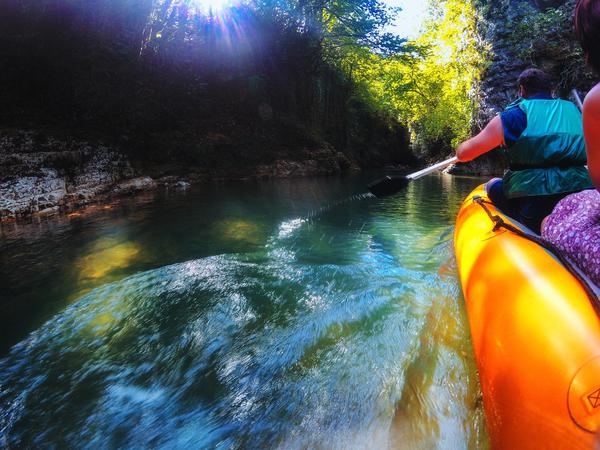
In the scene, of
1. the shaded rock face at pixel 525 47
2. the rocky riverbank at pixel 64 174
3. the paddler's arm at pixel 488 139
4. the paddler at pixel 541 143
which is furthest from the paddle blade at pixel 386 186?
the shaded rock face at pixel 525 47

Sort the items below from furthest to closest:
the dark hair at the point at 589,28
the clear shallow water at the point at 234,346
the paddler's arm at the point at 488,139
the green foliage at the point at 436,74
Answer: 1. the green foliage at the point at 436,74
2. the paddler's arm at the point at 488,139
3. the clear shallow water at the point at 234,346
4. the dark hair at the point at 589,28

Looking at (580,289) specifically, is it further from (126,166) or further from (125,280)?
(126,166)

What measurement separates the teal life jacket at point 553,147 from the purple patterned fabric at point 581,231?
59 centimetres

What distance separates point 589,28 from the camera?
101 cm

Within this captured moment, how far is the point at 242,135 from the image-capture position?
513 inches

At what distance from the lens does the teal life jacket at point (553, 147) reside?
1995 mm

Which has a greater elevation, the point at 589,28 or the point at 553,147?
the point at 589,28

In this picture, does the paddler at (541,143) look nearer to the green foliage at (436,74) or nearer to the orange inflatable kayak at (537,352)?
the orange inflatable kayak at (537,352)

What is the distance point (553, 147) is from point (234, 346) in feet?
7.56

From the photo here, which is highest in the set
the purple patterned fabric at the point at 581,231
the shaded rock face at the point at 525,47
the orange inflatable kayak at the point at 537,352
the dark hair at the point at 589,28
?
the shaded rock face at the point at 525,47

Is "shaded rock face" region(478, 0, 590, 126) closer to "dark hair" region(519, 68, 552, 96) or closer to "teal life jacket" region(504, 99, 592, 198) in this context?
"dark hair" region(519, 68, 552, 96)

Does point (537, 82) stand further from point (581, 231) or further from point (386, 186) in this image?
point (386, 186)

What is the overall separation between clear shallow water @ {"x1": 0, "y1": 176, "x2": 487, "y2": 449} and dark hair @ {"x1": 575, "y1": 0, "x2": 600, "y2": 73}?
143 centimetres

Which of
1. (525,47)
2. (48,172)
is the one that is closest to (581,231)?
(48,172)
